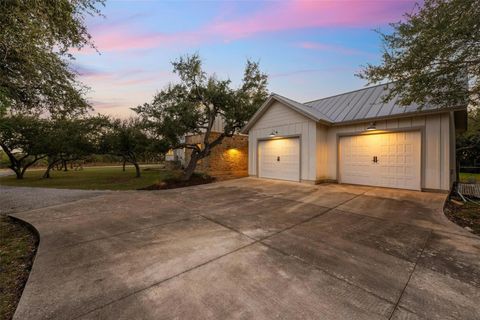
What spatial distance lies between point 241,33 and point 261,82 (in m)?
2.79

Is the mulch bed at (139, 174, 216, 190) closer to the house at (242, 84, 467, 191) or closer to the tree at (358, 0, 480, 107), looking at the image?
the house at (242, 84, 467, 191)

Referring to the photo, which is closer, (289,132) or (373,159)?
(373,159)

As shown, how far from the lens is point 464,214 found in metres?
5.41

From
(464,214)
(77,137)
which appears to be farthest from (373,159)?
(77,137)

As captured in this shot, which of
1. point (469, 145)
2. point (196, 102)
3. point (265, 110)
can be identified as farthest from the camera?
point (469, 145)

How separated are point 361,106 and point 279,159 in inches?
178

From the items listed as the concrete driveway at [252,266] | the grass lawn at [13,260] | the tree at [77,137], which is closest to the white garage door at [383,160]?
the concrete driveway at [252,266]

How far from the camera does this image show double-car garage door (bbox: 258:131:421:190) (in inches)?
303

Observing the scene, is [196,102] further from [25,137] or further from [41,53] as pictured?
[25,137]

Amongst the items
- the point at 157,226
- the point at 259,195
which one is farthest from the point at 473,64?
the point at 157,226

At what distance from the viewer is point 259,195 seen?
7.23 meters

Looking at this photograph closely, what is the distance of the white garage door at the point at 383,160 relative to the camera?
302 inches

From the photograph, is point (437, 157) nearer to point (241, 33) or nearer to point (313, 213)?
point (313, 213)

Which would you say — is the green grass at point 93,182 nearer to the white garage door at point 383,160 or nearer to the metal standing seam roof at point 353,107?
the metal standing seam roof at point 353,107
